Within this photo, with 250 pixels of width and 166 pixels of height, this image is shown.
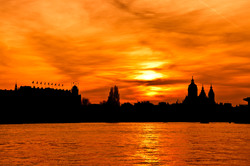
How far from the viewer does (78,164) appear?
57.4 metres

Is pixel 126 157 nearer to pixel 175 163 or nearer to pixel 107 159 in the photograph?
pixel 107 159

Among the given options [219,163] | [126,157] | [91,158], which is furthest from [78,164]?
[219,163]

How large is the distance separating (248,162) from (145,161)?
15214 millimetres

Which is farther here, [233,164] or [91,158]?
[91,158]

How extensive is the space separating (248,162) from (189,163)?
29.4 ft

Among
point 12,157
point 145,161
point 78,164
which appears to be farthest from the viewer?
point 12,157

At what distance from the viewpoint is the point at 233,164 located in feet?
193

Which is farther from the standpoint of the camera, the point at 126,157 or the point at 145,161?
the point at 126,157

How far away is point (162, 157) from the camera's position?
6775 centimetres

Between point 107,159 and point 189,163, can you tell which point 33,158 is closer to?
point 107,159

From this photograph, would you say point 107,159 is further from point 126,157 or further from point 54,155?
point 54,155

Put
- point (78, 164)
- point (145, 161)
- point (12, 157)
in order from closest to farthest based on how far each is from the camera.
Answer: point (78, 164) < point (145, 161) < point (12, 157)

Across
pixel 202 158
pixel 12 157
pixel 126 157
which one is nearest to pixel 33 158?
pixel 12 157

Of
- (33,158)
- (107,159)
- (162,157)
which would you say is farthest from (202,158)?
(33,158)
